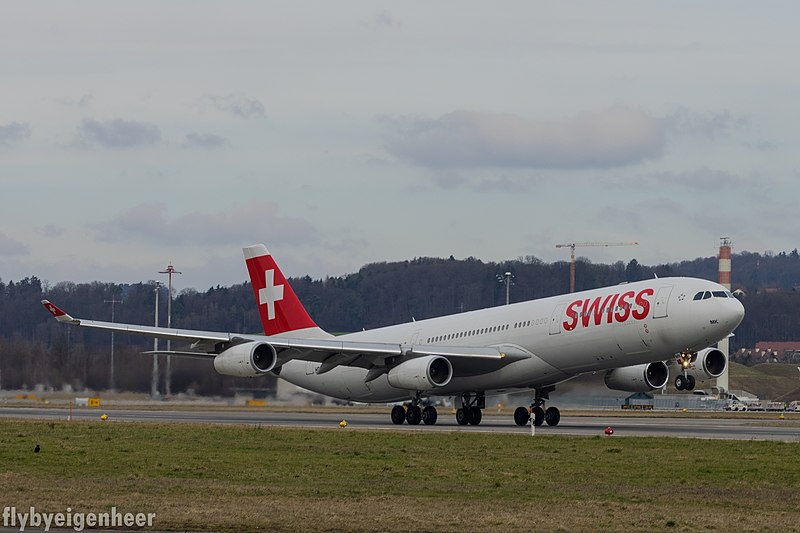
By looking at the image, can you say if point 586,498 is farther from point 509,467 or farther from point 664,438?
point 664,438

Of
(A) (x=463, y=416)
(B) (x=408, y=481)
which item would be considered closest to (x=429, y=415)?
(A) (x=463, y=416)

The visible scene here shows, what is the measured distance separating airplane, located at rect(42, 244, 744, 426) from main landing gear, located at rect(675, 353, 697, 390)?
5cm

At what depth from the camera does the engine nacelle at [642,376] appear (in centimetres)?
5162

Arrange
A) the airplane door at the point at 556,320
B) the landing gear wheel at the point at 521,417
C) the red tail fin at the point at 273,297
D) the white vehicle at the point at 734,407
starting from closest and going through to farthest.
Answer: the airplane door at the point at 556,320 < the landing gear wheel at the point at 521,417 < the red tail fin at the point at 273,297 < the white vehicle at the point at 734,407

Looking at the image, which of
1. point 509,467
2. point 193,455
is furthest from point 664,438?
point 193,455

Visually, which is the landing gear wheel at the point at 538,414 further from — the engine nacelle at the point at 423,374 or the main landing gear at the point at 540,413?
the engine nacelle at the point at 423,374

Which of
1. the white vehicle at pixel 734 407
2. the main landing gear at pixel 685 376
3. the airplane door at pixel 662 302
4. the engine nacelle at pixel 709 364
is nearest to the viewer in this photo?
the airplane door at pixel 662 302

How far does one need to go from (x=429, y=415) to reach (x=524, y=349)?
505 centimetres

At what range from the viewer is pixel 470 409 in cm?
5272

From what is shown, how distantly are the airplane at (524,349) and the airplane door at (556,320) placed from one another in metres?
0.05

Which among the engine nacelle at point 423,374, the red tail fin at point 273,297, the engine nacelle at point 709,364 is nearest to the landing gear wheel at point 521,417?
the engine nacelle at point 423,374

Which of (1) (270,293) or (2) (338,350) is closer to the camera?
(2) (338,350)

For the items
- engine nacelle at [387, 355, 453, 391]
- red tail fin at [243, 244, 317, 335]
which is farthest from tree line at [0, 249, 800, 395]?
engine nacelle at [387, 355, 453, 391]

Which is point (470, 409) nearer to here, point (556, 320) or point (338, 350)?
point (556, 320)
